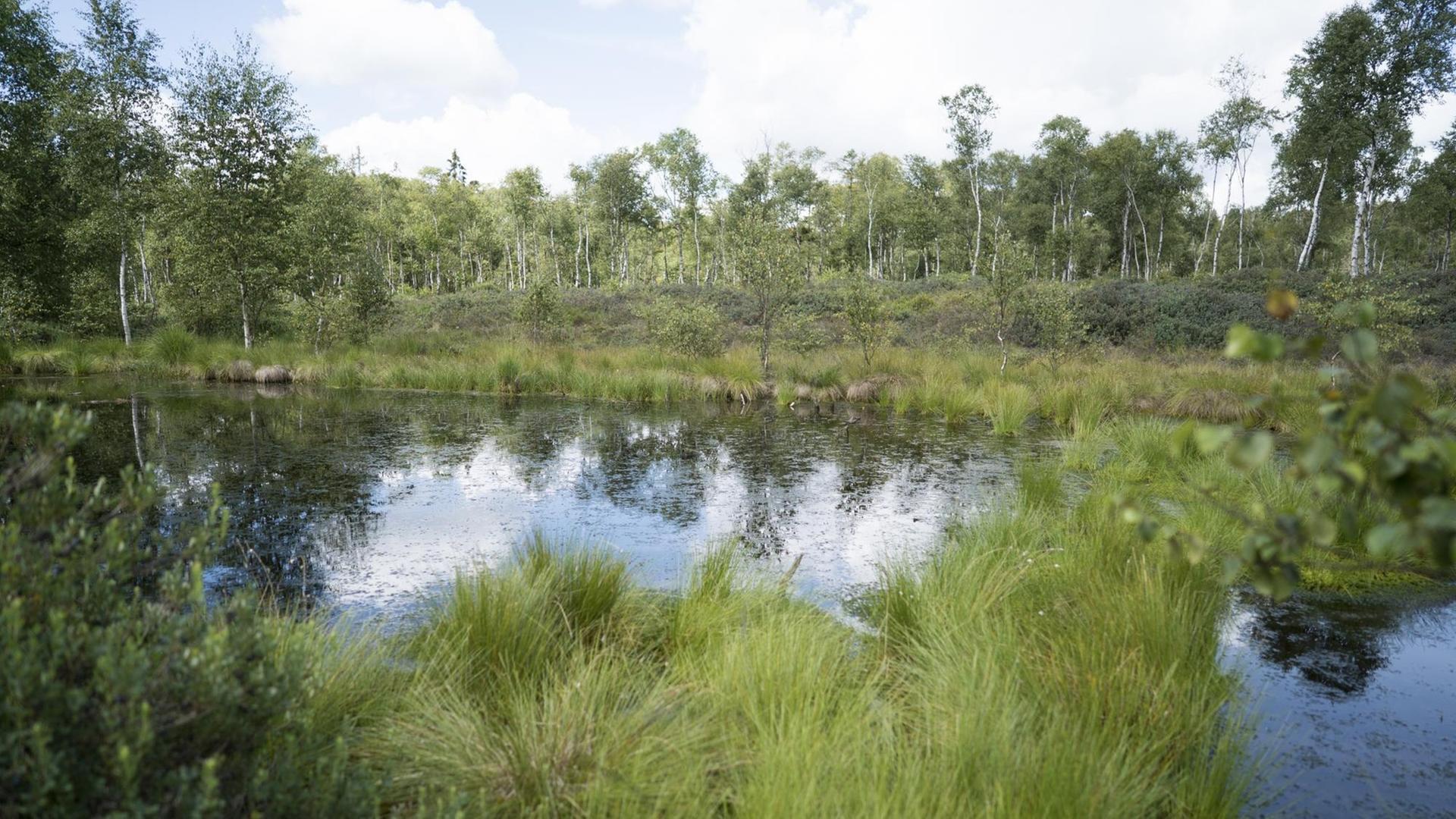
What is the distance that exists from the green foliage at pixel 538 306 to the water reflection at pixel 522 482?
8.27 meters

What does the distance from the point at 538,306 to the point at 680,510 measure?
15.3 metres

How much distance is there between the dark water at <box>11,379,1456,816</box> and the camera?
3.11 meters

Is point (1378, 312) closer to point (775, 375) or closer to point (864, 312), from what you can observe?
point (864, 312)

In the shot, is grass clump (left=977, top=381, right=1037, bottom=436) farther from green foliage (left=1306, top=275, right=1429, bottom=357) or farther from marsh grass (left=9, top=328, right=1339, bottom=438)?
green foliage (left=1306, top=275, right=1429, bottom=357)

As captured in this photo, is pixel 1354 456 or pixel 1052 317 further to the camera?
pixel 1052 317

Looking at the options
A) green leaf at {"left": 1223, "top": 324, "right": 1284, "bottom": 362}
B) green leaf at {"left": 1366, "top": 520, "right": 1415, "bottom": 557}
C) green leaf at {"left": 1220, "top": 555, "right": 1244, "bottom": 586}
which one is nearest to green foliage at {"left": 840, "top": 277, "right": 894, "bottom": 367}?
green leaf at {"left": 1220, "top": 555, "right": 1244, "bottom": 586}

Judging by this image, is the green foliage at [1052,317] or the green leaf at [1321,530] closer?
the green leaf at [1321,530]

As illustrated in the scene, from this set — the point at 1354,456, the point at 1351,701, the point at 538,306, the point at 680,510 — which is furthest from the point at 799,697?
the point at 538,306

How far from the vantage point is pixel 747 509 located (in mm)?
6324

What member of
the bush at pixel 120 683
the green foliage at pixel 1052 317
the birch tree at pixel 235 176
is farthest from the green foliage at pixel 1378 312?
the birch tree at pixel 235 176

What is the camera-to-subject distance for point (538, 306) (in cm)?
2030

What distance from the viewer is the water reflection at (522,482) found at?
4.96m

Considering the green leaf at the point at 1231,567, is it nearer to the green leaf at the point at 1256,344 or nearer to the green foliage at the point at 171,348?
the green leaf at the point at 1256,344

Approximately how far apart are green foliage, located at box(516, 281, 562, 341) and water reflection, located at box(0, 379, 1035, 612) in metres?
8.27
